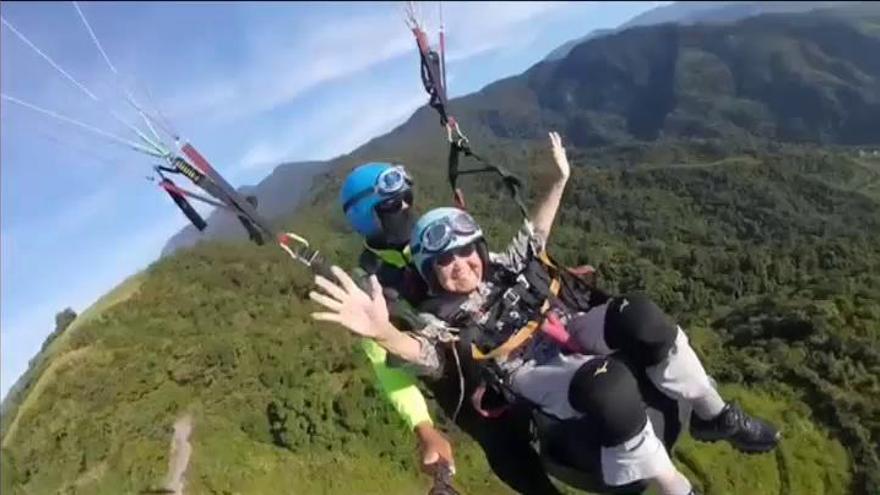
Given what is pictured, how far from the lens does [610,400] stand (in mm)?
2914

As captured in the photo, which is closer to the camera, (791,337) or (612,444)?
(612,444)

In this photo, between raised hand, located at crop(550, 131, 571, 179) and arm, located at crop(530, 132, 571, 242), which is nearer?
arm, located at crop(530, 132, 571, 242)

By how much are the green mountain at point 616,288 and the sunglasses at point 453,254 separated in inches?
25.4

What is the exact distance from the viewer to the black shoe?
3.37 metres

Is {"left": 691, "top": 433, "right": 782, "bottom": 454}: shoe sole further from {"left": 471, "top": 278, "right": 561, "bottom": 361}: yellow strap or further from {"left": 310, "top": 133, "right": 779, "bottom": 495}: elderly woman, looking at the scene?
{"left": 471, "top": 278, "right": 561, "bottom": 361}: yellow strap

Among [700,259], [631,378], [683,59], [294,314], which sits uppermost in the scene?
[631,378]

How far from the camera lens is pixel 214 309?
5628 cm

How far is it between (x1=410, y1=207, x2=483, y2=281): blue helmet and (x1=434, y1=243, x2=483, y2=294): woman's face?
1.1 inches

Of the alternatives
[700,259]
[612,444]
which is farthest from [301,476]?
[612,444]

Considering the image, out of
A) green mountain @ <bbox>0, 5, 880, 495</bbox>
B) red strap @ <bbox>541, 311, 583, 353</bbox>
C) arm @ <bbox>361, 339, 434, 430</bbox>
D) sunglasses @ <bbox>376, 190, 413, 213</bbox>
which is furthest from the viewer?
green mountain @ <bbox>0, 5, 880, 495</bbox>

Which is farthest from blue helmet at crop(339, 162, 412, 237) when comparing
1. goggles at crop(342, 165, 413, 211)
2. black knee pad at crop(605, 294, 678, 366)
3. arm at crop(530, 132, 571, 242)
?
black knee pad at crop(605, 294, 678, 366)

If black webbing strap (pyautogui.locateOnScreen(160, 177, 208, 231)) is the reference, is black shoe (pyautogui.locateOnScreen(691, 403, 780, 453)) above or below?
below

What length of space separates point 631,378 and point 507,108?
6.10 m

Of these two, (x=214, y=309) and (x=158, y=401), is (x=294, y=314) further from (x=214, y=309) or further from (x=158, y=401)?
(x=158, y=401)
